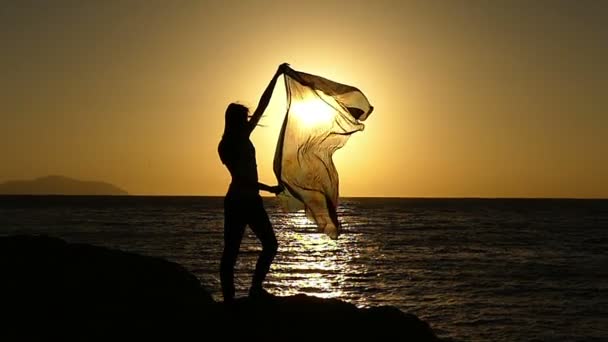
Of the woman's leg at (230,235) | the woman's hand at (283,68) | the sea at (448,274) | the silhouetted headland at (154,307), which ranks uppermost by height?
the woman's hand at (283,68)

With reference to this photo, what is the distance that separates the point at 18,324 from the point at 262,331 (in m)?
Answer: 2.90

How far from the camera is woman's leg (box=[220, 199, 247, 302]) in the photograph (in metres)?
7.78

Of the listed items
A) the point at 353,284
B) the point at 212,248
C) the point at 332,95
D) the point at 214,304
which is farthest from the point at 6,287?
the point at 212,248

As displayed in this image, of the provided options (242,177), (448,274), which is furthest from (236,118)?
(448,274)

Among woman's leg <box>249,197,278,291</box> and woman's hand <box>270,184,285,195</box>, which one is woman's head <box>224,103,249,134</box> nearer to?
woman's leg <box>249,197,278,291</box>

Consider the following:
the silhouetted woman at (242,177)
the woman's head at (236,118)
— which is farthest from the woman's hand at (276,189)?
the woman's head at (236,118)

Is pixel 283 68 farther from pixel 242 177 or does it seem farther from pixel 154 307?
pixel 154 307

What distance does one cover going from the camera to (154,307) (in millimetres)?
8766

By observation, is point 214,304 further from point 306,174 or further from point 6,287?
point 6,287

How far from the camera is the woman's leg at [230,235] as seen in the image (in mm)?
7784

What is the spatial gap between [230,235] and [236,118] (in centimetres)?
129

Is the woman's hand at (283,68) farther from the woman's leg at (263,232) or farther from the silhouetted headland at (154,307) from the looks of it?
the silhouetted headland at (154,307)

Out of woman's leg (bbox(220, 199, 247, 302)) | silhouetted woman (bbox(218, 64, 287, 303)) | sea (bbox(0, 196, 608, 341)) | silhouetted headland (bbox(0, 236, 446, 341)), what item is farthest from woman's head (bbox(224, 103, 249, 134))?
sea (bbox(0, 196, 608, 341))

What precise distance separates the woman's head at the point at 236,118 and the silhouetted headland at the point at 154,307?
217cm
